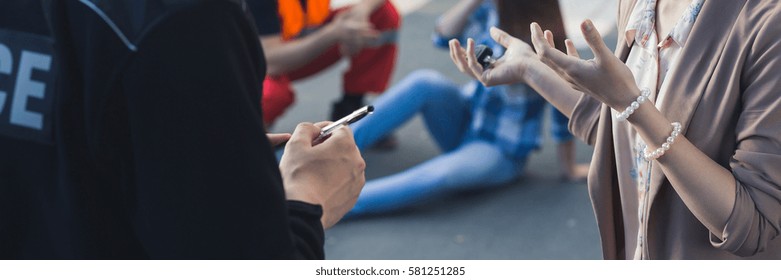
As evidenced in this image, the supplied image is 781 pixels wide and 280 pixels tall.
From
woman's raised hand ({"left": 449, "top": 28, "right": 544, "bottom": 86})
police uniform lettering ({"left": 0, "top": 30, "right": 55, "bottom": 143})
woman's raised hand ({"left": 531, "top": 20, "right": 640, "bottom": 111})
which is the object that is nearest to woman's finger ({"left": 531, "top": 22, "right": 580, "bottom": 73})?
woman's raised hand ({"left": 531, "top": 20, "right": 640, "bottom": 111})

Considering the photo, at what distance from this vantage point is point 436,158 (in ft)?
7.73

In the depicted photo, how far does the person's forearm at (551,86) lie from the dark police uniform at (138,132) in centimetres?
50

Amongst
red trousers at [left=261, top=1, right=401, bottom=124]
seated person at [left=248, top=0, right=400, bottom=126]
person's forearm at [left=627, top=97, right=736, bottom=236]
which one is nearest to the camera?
person's forearm at [left=627, top=97, right=736, bottom=236]

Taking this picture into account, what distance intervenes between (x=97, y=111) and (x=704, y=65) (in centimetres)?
53

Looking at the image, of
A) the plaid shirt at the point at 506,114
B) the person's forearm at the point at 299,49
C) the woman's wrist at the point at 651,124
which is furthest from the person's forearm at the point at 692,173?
the person's forearm at the point at 299,49

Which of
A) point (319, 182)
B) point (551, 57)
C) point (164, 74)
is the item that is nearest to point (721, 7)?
point (551, 57)

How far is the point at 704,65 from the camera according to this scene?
815 millimetres

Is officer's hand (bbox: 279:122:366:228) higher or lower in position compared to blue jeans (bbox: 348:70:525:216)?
higher

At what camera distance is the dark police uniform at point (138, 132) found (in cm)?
51

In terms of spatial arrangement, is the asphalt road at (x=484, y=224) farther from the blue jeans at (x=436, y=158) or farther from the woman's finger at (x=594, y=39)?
the woman's finger at (x=594, y=39)

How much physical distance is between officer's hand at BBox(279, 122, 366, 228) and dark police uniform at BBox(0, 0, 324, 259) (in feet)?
0.39

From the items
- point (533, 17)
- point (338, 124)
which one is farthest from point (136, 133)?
point (533, 17)

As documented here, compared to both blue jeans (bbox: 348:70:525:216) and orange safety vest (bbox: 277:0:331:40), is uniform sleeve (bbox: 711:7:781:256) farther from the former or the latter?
orange safety vest (bbox: 277:0:331:40)

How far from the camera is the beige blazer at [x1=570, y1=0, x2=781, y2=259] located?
2.58 ft
